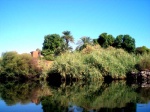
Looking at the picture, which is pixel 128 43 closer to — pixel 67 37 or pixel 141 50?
pixel 141 50

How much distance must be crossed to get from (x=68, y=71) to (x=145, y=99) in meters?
18.2

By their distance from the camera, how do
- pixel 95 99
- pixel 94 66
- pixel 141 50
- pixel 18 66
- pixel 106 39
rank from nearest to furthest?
pixel 95 99 → pixel 94 66 → pixel 18 66 → pixel 106 39 → pixel 141 50

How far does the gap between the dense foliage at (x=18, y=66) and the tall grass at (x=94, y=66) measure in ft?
11.4

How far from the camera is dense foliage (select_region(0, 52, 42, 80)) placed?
118 ft

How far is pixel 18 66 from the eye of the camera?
36.2 metres

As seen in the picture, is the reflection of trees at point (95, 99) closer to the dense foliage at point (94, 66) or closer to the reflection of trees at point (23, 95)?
the reflection of trees at point (23, 95)

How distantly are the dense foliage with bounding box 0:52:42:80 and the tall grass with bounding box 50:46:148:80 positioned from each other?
348 cm

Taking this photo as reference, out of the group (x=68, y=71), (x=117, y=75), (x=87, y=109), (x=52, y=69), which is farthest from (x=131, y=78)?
(x=87, y=109)

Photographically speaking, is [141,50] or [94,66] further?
[141,50]

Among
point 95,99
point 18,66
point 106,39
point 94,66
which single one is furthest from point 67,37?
point 95,99

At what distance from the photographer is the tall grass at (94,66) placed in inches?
1274

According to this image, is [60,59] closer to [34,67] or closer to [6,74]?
[34,67]

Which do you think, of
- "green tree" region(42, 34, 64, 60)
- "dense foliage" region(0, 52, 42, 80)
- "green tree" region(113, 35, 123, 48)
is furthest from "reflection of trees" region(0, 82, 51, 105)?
"green tree" region(42, 34, 64, 60)

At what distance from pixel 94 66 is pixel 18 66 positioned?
11479 millimetres
